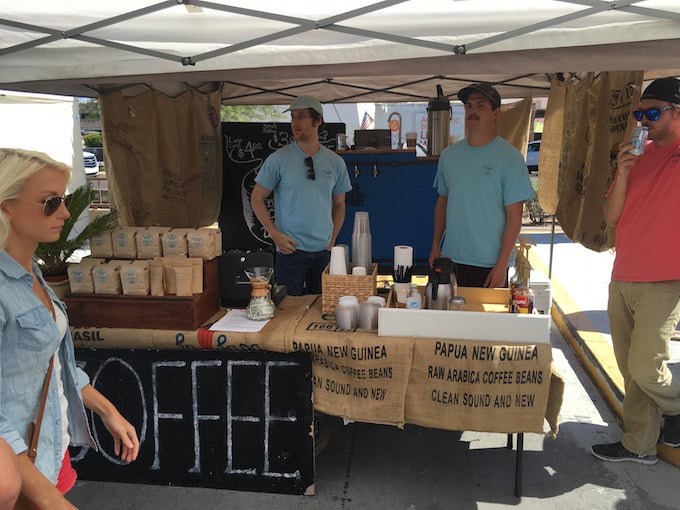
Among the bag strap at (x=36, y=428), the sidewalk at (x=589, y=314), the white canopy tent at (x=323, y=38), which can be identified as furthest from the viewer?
the sidewalk at (x=589, y=314)

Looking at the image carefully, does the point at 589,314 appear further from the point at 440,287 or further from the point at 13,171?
the point at 13,171

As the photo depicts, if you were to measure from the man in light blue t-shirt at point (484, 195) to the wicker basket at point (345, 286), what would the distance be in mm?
583

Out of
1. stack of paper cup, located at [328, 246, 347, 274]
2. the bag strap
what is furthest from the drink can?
the bag strap

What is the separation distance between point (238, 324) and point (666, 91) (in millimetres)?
2243

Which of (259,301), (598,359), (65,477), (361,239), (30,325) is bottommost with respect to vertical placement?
(598,359)

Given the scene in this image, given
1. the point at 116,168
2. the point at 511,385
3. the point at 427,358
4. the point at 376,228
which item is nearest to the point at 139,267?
the point at 427,358

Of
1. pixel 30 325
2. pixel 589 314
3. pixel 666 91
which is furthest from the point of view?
pixel 589 314

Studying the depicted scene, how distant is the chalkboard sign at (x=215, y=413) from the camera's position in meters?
2.60

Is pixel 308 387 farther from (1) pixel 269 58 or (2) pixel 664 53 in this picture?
(2) pixel 664 53

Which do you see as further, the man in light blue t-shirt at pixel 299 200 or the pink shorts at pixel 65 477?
the man in light blue t-shirt at pixel 299 200

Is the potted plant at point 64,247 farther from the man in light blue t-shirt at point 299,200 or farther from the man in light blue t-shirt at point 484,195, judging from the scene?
the man in light blue t-shirt at point 484,195

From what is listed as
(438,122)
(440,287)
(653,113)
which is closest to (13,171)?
(440,287)

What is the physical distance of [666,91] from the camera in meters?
2.47

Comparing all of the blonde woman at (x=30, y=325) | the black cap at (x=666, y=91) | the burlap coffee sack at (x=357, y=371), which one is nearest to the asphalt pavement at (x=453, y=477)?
the burlap coffee sack at (x=357, y=371)
